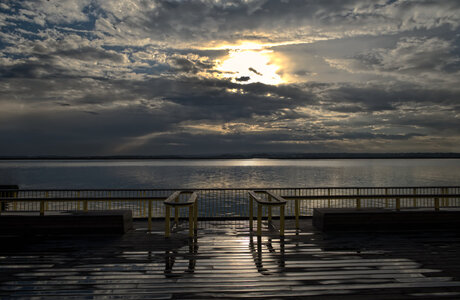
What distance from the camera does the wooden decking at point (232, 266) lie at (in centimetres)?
520

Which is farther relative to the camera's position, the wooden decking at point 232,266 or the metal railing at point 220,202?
the metal railing at point 220,202

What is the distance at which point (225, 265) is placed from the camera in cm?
650

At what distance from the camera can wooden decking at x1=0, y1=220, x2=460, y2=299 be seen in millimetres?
5195

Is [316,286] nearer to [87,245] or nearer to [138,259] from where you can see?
[138,259]

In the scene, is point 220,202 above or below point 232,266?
below

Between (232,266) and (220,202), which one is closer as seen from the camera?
(232,266)

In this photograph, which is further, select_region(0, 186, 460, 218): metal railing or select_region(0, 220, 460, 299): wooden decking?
select_region(0, 186, 460, 218): metal railing

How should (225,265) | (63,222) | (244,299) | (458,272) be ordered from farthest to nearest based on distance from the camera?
(63,222) → (225,265) → (458,272) → (244,299)

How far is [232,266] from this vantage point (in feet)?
21.1

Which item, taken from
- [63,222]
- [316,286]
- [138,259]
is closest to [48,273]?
[138,259]

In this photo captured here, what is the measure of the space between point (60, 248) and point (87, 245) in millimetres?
668

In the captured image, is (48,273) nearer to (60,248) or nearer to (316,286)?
(60,248)

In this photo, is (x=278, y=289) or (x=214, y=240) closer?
(x=278, y=289)

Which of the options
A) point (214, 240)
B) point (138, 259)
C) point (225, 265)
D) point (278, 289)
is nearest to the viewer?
point (278, 289)
